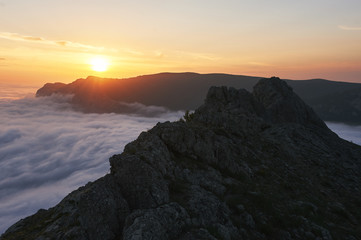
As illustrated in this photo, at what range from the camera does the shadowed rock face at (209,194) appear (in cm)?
1344

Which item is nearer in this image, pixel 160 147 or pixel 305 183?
pixel 160 147

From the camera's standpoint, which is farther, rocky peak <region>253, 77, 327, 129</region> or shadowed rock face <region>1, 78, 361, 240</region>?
rocky peak <region>253, 77, 327, 129</region>

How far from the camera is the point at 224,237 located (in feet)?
45.6

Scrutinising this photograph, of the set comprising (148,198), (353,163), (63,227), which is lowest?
(353,163)

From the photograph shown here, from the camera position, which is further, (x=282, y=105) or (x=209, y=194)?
(x=282, y=105)

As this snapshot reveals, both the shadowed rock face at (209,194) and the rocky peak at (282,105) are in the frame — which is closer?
the shadowed rock face at (209,194)

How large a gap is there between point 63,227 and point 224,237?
1013cm

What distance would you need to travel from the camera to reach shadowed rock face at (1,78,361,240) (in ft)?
44.1

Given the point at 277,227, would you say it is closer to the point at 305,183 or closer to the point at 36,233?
the point at 305,183

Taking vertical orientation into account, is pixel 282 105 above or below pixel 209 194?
above

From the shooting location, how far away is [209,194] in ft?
59.2

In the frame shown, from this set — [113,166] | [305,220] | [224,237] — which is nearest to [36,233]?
[113,166]

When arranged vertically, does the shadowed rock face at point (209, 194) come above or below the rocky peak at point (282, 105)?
below

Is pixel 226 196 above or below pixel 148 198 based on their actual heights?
below
